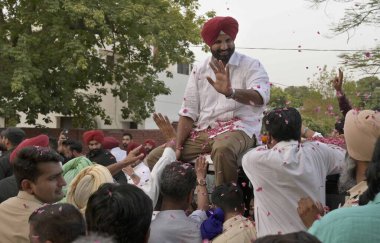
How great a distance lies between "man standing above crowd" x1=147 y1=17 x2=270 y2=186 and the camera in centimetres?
439

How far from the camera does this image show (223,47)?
4668 millimetres

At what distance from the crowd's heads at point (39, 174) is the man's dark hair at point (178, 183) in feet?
2.36

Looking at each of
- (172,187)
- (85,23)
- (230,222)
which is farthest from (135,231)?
(85,23)

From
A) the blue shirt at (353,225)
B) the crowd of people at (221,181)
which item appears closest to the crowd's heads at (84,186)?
the crowd of people at (221,181)

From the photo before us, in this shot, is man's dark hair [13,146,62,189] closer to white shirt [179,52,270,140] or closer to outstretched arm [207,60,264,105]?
outstretched arm [207,60,264,105]

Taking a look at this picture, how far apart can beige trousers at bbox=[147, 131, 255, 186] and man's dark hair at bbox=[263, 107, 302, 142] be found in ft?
2.10

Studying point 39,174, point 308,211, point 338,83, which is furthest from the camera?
point 338,83

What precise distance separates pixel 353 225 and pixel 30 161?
7.55 ft

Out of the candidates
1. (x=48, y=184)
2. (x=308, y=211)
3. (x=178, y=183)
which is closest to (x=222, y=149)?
(x=178, y=183)

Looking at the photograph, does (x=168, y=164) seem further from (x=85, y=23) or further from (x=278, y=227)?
(x=85, y=23)

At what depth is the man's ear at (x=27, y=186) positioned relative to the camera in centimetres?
367

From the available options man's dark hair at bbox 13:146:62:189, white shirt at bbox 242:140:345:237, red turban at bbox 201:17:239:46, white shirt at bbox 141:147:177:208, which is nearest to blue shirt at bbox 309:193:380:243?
white shirt at bbox 242:140:345:237

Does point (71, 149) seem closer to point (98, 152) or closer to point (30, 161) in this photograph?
point (98, 152)

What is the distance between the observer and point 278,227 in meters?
3.68
